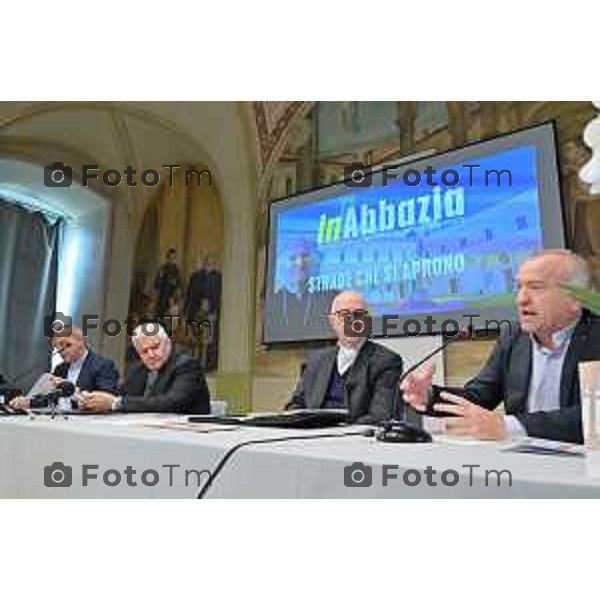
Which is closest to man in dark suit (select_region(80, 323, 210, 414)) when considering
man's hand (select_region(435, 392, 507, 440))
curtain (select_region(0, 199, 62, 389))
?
curtain (select_region(0, 199, 62, 389))

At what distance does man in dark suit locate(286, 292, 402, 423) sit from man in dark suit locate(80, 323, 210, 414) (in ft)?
1.38

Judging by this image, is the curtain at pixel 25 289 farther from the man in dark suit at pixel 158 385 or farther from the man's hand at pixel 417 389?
the man's hand at pixel 417 389

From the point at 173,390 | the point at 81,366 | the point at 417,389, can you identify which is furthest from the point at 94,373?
the point at 417,389

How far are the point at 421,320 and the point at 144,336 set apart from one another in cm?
124

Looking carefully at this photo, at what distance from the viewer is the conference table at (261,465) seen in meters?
0.97

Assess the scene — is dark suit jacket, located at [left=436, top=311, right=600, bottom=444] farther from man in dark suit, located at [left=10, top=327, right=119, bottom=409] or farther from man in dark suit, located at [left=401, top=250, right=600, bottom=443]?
man in dark suit, located at [left=10, top=327, right=119, bottom=409]

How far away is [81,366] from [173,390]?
0.61 metres

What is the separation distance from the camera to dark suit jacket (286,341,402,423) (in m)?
2.49

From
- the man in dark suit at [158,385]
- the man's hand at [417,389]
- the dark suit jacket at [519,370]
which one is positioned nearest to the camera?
the man's hand at [417,389]

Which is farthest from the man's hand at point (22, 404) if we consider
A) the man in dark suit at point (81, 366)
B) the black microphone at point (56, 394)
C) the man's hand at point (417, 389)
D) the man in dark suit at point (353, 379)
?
the man's hand at point (417, 389)

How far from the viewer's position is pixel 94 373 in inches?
119

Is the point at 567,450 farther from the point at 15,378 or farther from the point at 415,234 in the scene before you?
the point at 15,378

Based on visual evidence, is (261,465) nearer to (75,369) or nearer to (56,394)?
(56,394)

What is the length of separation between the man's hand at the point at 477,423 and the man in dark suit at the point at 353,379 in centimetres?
90
